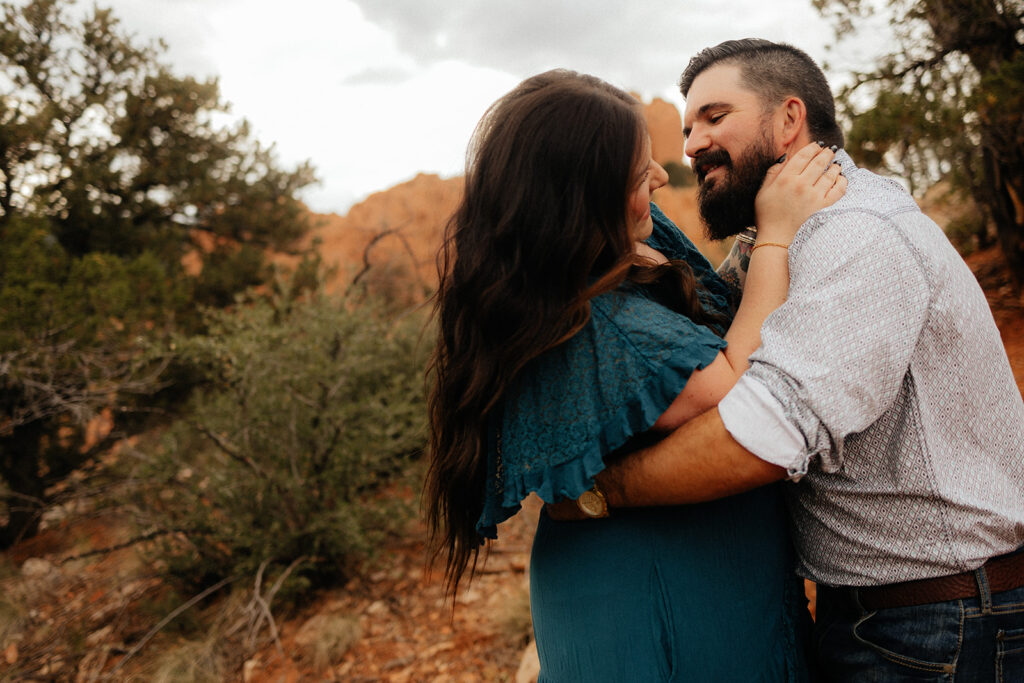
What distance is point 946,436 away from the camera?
1.24m

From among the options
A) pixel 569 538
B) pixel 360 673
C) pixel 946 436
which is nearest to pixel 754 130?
pixel 946 436

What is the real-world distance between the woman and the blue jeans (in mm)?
171

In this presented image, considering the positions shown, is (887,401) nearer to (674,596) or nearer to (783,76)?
(674,596)

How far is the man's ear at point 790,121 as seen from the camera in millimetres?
1793

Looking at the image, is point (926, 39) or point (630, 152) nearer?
point (630, 152)

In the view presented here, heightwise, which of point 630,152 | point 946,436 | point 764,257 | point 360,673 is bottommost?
point 360,673

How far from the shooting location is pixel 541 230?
1.24 meters

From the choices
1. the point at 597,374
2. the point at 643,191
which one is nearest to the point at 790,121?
the point at 643,191

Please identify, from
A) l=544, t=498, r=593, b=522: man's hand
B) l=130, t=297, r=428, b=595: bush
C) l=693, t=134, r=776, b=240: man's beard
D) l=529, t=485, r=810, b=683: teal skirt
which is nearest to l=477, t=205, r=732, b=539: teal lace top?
l=544, t=498, r=593, b=522: man's hand

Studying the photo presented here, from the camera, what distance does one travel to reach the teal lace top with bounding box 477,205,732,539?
117cm

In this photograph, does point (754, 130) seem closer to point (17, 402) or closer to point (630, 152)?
point (630, 152)

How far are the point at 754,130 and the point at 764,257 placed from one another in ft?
2.06

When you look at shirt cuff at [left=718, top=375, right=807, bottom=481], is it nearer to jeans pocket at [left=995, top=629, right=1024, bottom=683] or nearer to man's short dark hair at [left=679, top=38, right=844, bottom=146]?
jeans pocket at [left=995, top=629, right=1024, bottom=683]

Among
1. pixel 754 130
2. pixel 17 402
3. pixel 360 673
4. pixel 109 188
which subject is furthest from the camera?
pixel 109 188
